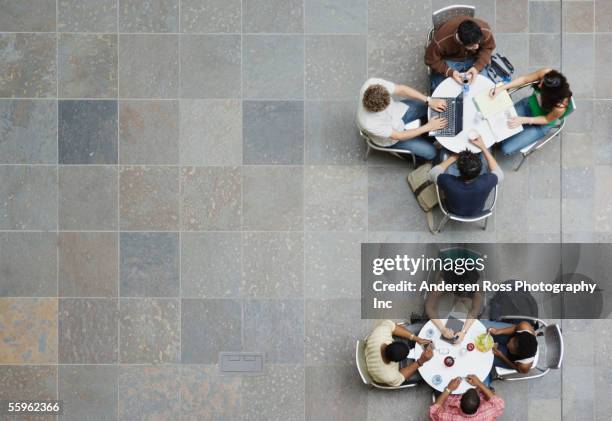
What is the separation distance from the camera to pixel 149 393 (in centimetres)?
438

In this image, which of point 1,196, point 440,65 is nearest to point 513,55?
point 440,65

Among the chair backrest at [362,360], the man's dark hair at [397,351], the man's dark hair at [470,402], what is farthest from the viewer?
the chair backrest at [362,360]

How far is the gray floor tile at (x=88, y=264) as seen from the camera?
4.39 meters

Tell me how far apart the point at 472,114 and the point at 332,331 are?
72.7 inches

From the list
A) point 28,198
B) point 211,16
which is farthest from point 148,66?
point 28,198

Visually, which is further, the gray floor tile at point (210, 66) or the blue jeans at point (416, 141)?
the gray floor tile at point (210, 66)

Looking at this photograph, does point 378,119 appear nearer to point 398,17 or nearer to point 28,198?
point 398,17

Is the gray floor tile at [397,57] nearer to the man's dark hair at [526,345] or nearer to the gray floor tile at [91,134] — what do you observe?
the man's dark hair at [526,345]

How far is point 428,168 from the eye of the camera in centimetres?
417

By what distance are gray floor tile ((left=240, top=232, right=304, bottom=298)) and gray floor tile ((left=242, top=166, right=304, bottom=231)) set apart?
8 cm

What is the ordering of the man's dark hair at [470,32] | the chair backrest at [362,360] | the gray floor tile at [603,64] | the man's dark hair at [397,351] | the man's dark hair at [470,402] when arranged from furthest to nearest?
the gray floor tile at [603,64]
the chair backrest at [362,360]
the man's dark hair at [470,402]
the man's dark hair at [397,351]
the man's dark hair at [470,32]

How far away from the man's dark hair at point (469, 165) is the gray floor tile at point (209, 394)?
87.6 inches

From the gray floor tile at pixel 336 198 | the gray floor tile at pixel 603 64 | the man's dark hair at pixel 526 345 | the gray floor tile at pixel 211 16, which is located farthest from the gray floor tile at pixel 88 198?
the gray floor tile at pixel 603 64

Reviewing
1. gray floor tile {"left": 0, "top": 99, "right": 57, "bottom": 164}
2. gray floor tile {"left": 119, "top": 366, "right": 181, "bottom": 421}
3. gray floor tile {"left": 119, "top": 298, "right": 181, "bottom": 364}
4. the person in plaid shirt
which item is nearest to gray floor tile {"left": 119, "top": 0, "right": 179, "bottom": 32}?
gray floor tile {"left": 0, "top": 99, "right": 57, "bottom": 164}
